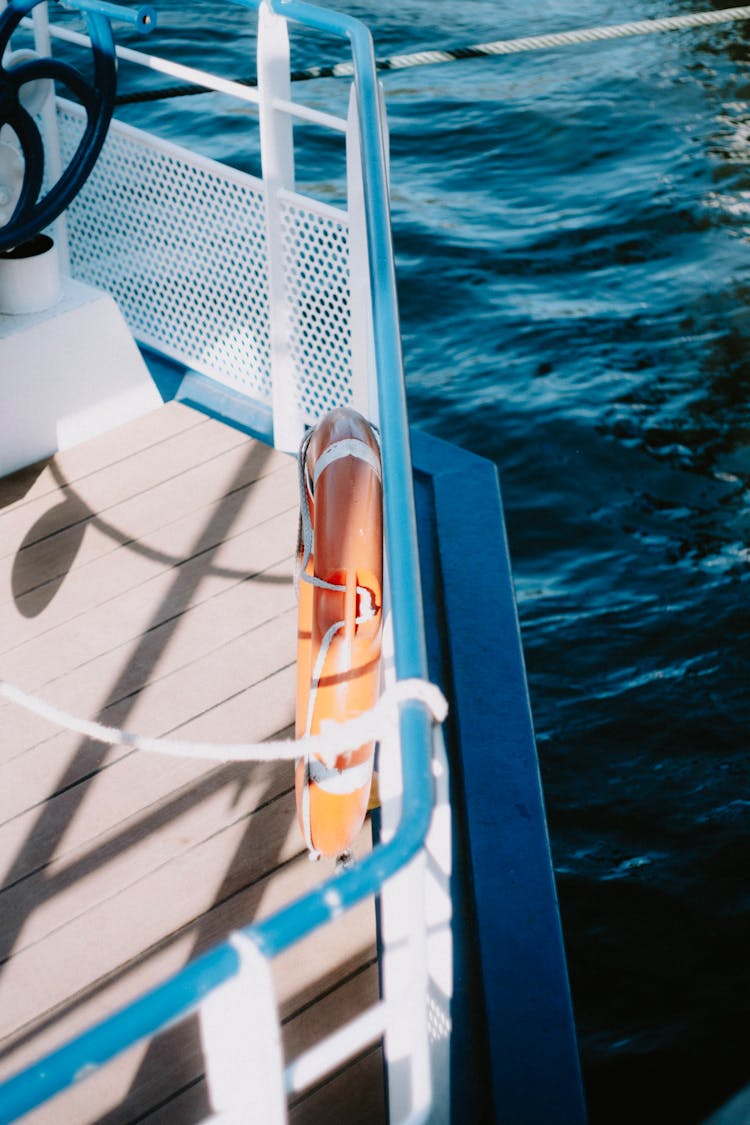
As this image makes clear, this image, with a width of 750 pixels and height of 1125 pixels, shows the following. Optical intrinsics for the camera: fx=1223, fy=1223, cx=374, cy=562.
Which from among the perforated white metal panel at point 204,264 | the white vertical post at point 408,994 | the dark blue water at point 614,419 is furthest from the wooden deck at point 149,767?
the dark blue water at point 614,419

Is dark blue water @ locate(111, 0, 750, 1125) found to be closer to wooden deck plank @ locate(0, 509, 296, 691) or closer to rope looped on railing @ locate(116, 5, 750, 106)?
wooden deck plank @ locate(0, 509, 296, 691)

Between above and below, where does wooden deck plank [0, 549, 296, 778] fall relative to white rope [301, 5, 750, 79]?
below

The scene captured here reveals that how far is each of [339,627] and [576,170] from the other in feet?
23.6

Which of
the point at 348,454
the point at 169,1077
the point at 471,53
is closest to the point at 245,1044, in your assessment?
the point at 169,1077

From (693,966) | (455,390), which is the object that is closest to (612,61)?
(455,390)

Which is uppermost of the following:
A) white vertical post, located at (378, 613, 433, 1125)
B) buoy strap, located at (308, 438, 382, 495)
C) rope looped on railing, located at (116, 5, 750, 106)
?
rope looped on railing, located at (116, 5, 750, 106)

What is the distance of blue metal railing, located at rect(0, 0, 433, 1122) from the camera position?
854 millimetres

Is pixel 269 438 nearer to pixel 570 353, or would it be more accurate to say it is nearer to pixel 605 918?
pixel 605 918

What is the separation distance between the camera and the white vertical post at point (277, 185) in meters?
2.82

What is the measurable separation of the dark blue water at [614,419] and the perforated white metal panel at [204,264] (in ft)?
6.11

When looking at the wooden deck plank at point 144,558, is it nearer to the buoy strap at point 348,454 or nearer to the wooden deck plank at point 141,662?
the wooden deck plank at point 141,662

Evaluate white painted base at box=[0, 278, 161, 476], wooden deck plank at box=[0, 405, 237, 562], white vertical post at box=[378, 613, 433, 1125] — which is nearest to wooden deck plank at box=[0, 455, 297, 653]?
wooden deck plank at box=[0, 405, 237, 562]

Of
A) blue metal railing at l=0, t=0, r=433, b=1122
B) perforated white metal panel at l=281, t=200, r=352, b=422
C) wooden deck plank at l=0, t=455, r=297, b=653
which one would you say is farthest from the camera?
perforated white metal panel at l=281, t=200, r=352, b=422

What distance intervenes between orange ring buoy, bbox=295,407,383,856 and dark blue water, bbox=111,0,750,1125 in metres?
1.90
